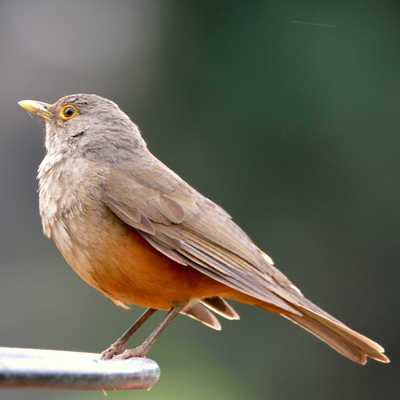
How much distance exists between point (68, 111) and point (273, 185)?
4.68 m

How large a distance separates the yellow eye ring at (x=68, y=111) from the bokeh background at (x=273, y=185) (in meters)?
3.96

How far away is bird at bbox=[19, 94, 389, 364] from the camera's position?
4219 mm

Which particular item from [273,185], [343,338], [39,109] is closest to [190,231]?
[343,338]

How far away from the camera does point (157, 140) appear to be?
1005 centimetres

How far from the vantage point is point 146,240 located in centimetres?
433

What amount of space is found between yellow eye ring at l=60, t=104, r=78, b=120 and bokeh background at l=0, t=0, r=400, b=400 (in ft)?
13.0

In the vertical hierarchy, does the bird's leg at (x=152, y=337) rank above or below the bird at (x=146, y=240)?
below

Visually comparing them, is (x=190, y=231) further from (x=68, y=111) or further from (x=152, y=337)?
(x=68, y=111)

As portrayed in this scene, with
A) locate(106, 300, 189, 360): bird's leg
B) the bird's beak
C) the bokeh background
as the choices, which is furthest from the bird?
the bokeh background

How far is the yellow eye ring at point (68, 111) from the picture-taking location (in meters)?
5.21

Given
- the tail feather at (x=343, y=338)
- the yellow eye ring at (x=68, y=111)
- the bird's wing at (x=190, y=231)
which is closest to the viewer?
the bird's wing at (x=190, y=231)

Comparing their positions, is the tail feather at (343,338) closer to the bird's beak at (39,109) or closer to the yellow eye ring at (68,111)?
the yellow eye ring at (68,111)

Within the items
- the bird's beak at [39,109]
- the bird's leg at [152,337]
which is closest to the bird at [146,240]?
the bird's leg at [152,337]

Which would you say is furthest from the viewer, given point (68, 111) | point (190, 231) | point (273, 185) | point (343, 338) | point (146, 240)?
point (273, 185)
